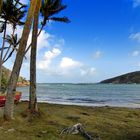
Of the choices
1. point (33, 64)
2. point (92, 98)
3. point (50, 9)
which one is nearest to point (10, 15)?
point (50, 9)

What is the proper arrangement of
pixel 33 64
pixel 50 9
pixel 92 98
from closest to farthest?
pixel 33 64 < pixel 50 9 < pixel 92 98

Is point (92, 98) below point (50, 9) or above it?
below

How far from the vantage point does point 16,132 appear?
11.9 metres

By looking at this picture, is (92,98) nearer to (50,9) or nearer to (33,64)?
(50,9)

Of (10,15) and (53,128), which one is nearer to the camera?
(53,128)

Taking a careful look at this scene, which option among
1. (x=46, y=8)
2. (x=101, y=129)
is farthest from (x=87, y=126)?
(x=46, y=8)

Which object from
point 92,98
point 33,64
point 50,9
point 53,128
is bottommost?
point 53,128

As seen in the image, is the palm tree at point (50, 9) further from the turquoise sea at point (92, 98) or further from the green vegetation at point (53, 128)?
the turquoise sea at point (92, 98)

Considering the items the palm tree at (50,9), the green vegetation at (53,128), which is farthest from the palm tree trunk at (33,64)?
the palm tree at (50,9)

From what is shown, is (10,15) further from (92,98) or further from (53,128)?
(92,98)

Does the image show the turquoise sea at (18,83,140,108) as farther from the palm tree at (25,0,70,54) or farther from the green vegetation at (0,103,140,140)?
the green vegetation at (0,103,140,140)

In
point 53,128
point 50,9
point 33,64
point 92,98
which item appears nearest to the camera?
point 53,128

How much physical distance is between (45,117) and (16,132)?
123 inches

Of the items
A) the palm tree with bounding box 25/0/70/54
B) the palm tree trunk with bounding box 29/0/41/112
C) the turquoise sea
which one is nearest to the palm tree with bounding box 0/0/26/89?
the palm tree with bounding box 25/0/70/54
